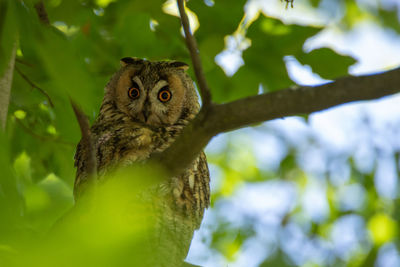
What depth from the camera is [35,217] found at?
2.97 metres

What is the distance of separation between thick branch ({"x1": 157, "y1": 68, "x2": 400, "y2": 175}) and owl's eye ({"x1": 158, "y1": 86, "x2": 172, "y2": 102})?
1.82 metres

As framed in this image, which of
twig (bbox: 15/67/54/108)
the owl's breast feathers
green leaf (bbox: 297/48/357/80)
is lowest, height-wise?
the owl's breast feathers

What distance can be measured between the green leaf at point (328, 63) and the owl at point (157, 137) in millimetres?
840

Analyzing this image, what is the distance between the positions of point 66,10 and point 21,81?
449 millimetres

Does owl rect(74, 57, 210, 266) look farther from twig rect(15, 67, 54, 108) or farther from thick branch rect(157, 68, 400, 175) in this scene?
thick branch rect(157, 68, 400, 175)

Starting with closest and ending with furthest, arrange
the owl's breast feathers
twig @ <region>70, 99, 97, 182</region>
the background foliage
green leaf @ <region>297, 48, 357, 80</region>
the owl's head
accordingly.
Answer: the background foliage, twig @ <region>70, 99, 97, 182</region>, green leaf @ <region>297, 48, 357, 80</region>, the owl's breast feathers, the owl's head

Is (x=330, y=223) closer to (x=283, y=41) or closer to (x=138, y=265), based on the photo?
(x=283, y=41)

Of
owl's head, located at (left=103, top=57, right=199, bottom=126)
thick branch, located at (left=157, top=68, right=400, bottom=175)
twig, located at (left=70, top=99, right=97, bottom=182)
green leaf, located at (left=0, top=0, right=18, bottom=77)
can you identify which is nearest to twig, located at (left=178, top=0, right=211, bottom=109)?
thick branch, located at (left=157, top=68, right=400, bottom=175)

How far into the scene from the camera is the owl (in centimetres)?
261

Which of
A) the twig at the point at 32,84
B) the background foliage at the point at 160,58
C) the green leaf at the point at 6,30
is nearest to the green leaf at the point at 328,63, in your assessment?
the background foliage at the point at 160,58

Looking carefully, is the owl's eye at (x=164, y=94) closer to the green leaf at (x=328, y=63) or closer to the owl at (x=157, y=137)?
the owl at (x=157, y=137)

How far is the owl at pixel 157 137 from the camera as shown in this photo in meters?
2.61

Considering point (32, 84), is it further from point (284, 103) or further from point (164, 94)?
point (284, 103)

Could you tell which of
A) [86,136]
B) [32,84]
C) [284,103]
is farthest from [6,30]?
[32,84]
